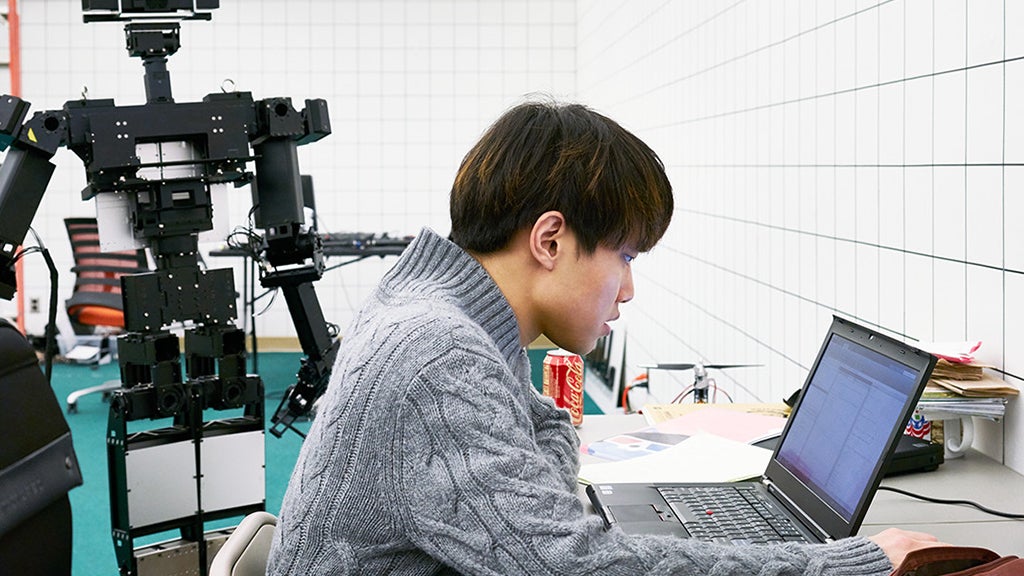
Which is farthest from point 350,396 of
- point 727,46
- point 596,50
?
point 596,50

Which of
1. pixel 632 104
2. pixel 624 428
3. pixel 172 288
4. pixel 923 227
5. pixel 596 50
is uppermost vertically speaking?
pixel 596 50

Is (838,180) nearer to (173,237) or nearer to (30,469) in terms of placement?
(173,237)

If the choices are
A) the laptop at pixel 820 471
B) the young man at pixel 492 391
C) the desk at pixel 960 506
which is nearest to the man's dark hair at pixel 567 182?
the young man at pixel 492 391

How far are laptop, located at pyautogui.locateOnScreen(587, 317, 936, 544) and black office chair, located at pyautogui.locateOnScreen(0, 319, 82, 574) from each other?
85 centimetres

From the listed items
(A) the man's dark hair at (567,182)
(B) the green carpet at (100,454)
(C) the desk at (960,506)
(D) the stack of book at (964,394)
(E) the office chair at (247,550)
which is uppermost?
(A) the man's dark hair at (567,182)

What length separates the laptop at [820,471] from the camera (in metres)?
1.28

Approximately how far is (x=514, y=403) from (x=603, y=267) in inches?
8.5

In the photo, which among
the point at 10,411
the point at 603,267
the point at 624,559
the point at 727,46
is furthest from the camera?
the point at 727,46

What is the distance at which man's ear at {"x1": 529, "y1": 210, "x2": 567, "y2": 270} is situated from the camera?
3.71ft

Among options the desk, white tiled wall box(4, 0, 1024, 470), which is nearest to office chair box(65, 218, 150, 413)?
white tiled wall box(4, 0, 1024, 470)

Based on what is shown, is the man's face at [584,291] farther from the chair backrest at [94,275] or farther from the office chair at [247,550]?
the chair backrest at [94,275]

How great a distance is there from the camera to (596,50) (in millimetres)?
6312

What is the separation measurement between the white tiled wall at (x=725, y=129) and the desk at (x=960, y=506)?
6 cm

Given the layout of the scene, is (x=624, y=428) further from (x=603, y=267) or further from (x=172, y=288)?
(x=172, y=288)
